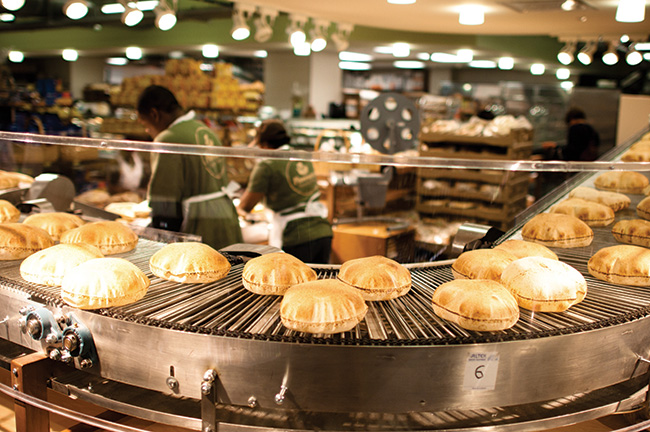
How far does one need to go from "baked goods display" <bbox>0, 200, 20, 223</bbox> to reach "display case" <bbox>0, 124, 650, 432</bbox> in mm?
606

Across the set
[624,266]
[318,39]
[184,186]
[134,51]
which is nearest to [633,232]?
[624,266]

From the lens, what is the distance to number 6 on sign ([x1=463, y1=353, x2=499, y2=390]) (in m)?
1.19

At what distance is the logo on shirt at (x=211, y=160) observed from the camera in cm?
301

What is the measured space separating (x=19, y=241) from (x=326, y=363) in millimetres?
1136

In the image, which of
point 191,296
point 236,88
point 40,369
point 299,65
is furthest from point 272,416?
point 299,65

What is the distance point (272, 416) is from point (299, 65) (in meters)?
9.14

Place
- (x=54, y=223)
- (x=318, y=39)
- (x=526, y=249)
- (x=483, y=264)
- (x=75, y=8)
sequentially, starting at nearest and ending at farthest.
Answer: (x=483, y=264) < (x=526, y=249) < (x=54, y=223) < (x=75, y=8) < (x=318, y=39)

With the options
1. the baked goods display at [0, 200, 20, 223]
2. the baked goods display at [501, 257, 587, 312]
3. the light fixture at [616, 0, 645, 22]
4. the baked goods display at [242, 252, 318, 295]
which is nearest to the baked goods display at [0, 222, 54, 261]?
the baked goods display at [0, 200, 20, 223]

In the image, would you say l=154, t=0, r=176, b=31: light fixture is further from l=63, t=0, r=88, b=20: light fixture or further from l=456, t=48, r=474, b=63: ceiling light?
l=456, t=48, r=474, b=63: ceiling light

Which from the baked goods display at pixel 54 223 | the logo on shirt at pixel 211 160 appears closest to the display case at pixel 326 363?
the baked goods display at pixel 54 223

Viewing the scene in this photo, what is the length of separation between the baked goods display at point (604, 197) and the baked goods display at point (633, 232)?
0.66 feet

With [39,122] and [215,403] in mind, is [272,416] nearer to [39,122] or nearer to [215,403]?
[215,403]

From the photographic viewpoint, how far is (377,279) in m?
1.43

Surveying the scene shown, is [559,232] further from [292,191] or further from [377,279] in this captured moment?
[292,191]
